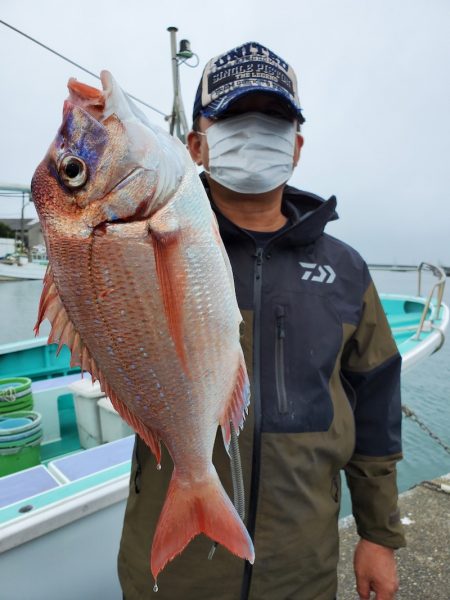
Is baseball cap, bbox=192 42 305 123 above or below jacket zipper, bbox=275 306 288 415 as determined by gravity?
above

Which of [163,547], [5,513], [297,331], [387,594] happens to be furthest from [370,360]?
[5,513]

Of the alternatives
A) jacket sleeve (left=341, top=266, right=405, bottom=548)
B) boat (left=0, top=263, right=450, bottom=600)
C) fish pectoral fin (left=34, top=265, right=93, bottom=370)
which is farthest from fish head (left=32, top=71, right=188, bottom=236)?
boat (left=0, top=263, right=450, bottom=600)

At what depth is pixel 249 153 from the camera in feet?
4.77

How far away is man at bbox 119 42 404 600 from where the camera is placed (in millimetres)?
1417

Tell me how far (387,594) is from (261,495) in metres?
0.68

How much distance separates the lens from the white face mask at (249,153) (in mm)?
1468

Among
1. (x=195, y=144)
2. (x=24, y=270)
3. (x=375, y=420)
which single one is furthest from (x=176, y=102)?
(x=24, y=270)

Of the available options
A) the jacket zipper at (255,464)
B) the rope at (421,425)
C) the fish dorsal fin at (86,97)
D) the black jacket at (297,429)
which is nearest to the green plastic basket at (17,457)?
the black jacket at (297,429)

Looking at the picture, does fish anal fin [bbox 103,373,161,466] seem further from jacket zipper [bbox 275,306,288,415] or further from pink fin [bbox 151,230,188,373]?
jacket zipper [bbox 275,306,288,415]

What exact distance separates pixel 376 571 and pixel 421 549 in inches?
69.7

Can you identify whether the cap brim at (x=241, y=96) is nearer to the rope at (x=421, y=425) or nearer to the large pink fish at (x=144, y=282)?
the large pink fish at (x=144, y=282)

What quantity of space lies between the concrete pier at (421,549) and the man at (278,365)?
141 cm

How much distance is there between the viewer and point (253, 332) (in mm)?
1471

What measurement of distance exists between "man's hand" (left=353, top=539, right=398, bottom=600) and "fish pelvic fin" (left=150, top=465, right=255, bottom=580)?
2.42ft
